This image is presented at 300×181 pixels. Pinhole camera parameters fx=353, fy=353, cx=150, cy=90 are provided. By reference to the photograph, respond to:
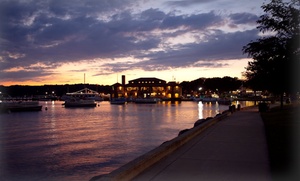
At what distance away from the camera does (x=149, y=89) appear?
609ft

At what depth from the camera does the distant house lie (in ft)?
608

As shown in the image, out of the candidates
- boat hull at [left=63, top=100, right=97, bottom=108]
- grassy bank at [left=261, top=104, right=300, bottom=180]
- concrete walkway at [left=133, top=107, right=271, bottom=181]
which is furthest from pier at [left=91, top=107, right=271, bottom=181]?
boat hull at [left=63, top=100, right=97, bottom=108]

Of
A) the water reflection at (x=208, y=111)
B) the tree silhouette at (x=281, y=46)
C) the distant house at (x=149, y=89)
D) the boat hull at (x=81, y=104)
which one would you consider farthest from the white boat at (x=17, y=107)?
the distant house at (x=149, y=89)

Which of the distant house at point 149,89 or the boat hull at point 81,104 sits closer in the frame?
the boat hull at point 81,104

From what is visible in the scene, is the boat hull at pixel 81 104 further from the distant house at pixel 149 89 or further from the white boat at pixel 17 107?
the distant house at pixel 149 89

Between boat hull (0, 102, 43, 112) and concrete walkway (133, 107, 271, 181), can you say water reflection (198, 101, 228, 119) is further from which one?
concrete walkway (133, 107, 271, 181)

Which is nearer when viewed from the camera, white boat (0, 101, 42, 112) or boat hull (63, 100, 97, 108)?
white boat (0, 101, 42, 112)

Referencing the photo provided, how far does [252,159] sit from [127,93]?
178 m

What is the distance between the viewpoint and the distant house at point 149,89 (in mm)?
185375

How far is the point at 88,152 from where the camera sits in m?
24.0

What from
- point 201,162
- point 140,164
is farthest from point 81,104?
point 140,164

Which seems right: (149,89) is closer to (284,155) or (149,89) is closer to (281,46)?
(281,46)

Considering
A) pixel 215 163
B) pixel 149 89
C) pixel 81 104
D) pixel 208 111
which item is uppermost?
pixel 149 89

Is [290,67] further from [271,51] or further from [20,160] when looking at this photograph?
[20,160]
